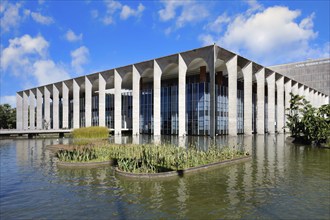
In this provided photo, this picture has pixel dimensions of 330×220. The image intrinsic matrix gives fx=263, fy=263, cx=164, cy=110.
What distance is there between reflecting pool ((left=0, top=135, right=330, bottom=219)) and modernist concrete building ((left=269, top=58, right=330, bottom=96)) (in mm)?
87879

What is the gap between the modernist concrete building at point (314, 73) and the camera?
291 feet

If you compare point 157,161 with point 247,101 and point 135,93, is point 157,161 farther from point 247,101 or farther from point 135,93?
point 135,93

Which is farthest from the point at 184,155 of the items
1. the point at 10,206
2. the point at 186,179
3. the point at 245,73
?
the point at 245,73

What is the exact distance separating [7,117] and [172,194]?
291 ft

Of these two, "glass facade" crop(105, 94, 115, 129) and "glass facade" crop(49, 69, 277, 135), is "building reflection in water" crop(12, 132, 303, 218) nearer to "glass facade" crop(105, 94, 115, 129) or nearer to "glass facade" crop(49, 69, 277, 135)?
"glass facade" crop(49, 69, 277, 135)

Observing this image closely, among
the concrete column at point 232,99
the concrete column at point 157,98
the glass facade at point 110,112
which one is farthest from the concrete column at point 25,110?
the concrete column at point 232,99

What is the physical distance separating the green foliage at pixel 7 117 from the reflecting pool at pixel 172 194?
78874 mm

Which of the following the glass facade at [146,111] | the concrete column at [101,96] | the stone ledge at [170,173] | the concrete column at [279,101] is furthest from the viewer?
the concrete column at [279,101]

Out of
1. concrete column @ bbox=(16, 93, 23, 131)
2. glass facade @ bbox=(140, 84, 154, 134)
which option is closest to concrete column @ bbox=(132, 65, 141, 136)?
glass facade @ bbox=(140, 84, 154, 134)

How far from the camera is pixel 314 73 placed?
299ft

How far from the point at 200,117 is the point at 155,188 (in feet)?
116

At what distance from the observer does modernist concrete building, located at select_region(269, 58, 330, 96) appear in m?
88.6

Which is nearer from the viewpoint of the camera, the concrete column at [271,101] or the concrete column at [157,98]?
the concrete column at [157,98]

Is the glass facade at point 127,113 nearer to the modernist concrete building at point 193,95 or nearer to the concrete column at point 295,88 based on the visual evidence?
the modernist concrete building at point 193,95
